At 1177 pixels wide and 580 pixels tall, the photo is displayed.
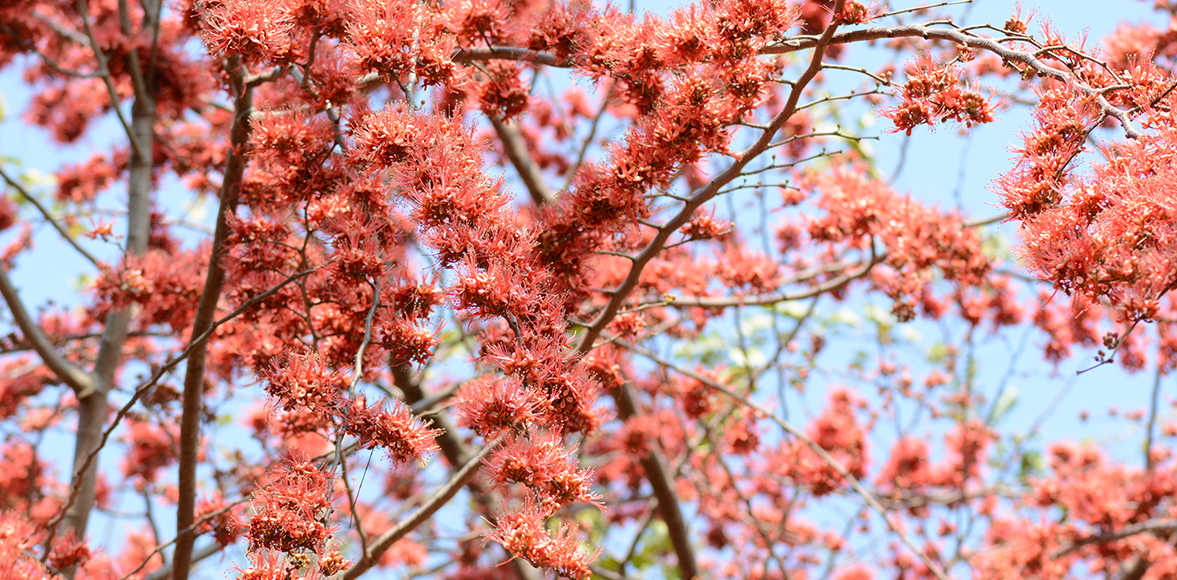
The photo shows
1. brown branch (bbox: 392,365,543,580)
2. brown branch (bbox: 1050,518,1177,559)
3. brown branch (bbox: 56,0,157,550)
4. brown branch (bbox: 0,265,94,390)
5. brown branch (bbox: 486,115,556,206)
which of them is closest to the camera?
brown branch (bbox: 0,265,94,390)

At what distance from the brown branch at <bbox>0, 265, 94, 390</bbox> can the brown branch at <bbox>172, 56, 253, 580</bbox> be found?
1248 mm

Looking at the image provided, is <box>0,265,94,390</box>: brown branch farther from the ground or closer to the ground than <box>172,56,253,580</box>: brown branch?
farther from the ground

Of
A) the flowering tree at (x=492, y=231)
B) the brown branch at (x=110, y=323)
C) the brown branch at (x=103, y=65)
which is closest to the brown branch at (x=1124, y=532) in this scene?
the flowering tree at (x=492, y=231)

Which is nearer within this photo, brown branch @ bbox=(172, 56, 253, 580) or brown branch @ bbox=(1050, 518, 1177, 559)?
brown branch @ bbox=(172, 56, 253, 580)

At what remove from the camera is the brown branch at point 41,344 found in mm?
4328

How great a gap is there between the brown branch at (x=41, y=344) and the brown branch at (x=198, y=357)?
1.25 m

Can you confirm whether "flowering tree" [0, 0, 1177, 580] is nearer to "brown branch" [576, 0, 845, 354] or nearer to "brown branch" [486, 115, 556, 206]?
"brown branch" [576, 0, 845, 354]

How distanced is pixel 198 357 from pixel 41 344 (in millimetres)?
1357

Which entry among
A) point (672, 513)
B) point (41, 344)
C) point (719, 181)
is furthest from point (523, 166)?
point (719, 181)

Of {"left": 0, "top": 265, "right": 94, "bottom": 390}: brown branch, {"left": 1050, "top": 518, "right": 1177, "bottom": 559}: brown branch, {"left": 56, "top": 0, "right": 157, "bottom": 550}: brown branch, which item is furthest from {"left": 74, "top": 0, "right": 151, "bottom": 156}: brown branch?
{"left": 1050, "top": 518, "right": 1177, "bottom": 559}: brown branch

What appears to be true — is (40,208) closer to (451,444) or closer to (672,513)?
(451,444)

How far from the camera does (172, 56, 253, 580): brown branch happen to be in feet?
12.0

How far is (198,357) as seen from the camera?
372cm

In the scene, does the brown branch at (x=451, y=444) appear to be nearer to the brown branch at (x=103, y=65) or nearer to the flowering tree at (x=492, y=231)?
the flowering tree at (x=492, y=231)
